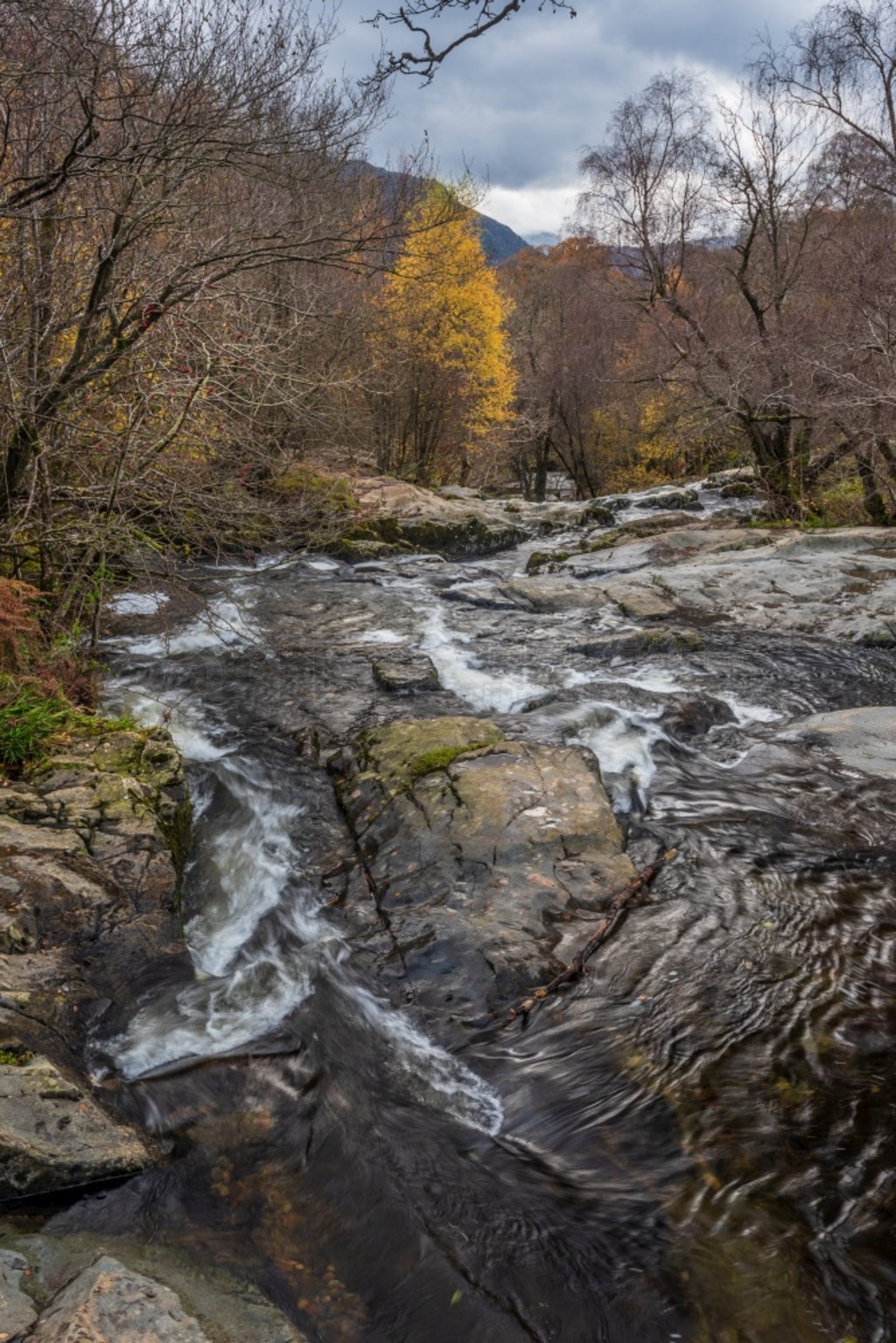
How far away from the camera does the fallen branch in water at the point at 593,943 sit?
3.64 m

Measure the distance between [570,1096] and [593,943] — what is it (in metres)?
0.86

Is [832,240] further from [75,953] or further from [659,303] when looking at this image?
[75,953]

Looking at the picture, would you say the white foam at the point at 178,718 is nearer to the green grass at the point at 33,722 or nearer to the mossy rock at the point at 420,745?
the green grass at the point at 33,722

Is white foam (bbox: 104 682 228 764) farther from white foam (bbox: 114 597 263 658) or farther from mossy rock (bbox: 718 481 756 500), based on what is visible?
mossy rock (bbox: 718 481 756 500)

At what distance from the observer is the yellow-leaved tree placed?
62.1 ft

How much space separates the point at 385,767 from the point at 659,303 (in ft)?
55.4

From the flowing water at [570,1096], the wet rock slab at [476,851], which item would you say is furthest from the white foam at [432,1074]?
the wet rock slab at [476,851]

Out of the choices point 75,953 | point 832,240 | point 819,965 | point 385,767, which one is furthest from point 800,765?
point 832,240

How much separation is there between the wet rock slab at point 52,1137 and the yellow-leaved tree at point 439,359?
17053 millimetres

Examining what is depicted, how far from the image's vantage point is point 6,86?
3947 millimetres

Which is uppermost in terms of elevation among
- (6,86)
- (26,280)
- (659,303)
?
(659,303)

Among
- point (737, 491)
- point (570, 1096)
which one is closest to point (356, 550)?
point (570, 1096)

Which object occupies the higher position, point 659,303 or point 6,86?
point 659,303

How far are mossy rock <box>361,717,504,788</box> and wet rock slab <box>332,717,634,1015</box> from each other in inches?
0.5
